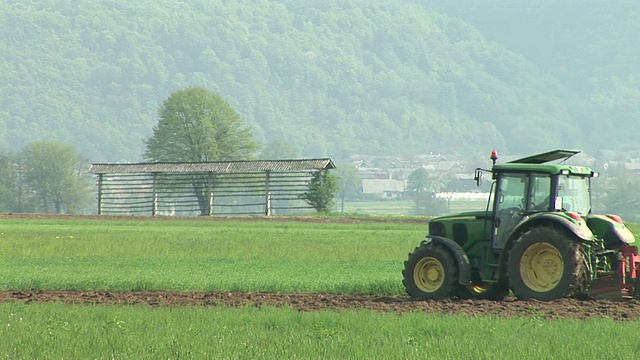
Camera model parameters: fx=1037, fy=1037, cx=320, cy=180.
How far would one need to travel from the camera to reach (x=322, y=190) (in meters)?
59.5

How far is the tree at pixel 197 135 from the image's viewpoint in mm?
84812

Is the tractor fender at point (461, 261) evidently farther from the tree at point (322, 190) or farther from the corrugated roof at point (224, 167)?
the tree at point (322, 190)

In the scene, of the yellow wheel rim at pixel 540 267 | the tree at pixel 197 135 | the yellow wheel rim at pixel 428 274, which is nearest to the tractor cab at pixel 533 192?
the yellow wheel rim at pixel 540 267

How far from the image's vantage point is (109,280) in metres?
21.5

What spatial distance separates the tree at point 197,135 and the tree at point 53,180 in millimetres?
31257

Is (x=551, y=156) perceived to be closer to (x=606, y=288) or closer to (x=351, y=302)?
(x=606, y=288)

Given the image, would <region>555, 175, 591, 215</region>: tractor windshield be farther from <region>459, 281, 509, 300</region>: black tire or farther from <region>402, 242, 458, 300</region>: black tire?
<region>402, 242, 458, 300</region>: black tire

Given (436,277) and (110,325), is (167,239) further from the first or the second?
(110,325)

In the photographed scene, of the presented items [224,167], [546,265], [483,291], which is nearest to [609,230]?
[546,265]

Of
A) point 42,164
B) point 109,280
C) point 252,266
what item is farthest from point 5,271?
point 42,164

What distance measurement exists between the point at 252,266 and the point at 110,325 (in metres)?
12.0

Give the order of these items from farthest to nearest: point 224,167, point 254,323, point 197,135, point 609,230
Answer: point 197,135 < point 224,167 < point 609,230 < point 254,323

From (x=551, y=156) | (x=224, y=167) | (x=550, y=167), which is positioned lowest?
(x=550, y=167)

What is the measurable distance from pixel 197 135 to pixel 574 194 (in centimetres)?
7000
